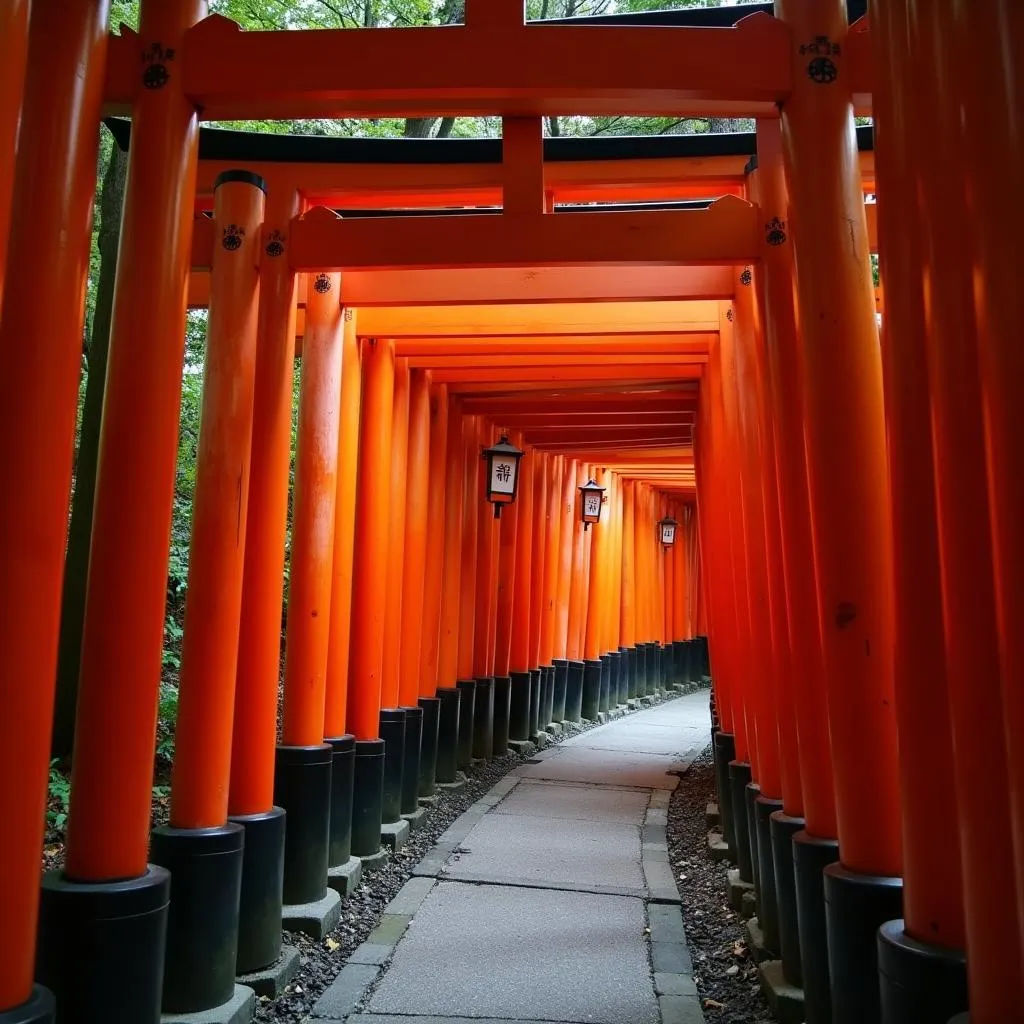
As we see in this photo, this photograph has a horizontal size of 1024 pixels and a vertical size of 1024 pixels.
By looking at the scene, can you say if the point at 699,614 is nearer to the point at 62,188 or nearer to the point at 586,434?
the point at 586,434

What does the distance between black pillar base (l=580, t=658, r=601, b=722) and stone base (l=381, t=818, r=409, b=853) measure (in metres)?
7.07

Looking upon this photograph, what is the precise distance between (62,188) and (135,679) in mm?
1628

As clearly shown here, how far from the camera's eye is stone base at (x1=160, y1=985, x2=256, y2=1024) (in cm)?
360

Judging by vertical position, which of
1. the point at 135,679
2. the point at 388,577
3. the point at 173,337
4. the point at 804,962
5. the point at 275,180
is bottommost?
the point at 804,962

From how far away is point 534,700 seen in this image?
11.4 metres

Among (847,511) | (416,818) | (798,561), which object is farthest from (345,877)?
(847,511)

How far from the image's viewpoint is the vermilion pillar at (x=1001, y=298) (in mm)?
1864

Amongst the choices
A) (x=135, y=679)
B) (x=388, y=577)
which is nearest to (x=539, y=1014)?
(x=135, y=679)

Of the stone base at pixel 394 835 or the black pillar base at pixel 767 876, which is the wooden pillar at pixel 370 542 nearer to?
the stone base at pixel 394 835

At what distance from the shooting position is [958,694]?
84.0 inches

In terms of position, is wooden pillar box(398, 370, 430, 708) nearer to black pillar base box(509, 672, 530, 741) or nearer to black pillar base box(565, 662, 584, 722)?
black pillar base box(509, 672, 530, 741)

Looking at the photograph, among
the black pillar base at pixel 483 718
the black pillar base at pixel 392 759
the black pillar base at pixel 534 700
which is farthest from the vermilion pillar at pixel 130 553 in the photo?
the black pillar base at pixel 534 700

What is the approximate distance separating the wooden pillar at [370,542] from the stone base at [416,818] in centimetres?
109

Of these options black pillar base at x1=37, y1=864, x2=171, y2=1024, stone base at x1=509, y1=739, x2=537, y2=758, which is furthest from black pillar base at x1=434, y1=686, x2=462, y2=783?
black pillar base at x1=37, y1=864, x2=171, y2=1024
